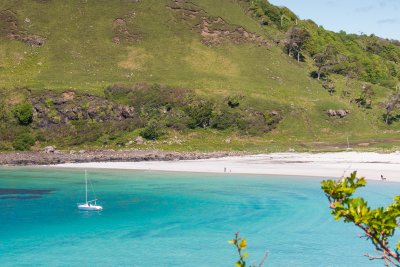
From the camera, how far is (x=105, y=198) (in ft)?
146

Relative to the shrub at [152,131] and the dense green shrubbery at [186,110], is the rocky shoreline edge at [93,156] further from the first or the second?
the dense green shrubbery at [186,110]

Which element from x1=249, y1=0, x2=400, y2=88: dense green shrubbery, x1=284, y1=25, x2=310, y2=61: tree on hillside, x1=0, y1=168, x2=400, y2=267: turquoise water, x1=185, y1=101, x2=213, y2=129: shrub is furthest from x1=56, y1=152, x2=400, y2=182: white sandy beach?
x1=249, y1=0, x2=400, y2=88: dense green shrubbery

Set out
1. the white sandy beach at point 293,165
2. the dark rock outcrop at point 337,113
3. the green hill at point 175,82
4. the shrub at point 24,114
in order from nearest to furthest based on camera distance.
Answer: the white sandy beach at point 293,165 → the shrub at point 24,114 → the green hill at point 175,82 → the dark rock outcrop at point 337,113

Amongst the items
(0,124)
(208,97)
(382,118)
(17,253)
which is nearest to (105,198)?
(17,253)

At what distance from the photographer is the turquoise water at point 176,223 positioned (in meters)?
25.7

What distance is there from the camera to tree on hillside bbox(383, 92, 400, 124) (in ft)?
329

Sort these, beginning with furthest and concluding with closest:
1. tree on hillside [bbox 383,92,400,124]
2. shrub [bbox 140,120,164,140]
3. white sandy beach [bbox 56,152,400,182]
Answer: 1. tree on hillside [bbox 383,92,400,124]
2. shrub [bbox 140,120,164,140]
3. white sandy beach [bbox 56,152,400,182]

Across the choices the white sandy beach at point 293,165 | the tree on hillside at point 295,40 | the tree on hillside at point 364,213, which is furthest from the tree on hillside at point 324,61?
the tree on hillside at point 364,213

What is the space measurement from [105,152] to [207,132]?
790 inches

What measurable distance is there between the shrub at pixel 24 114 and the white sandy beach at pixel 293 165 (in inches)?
802

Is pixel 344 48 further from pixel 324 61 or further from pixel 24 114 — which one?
pixel 24 114

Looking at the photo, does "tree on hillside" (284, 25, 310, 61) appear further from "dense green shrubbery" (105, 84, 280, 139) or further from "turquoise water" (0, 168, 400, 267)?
"turquoise water" (0, 168, 400, 267)

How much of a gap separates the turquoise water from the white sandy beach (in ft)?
13.2

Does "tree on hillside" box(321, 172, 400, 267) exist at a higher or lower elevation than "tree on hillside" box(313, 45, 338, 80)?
lower
